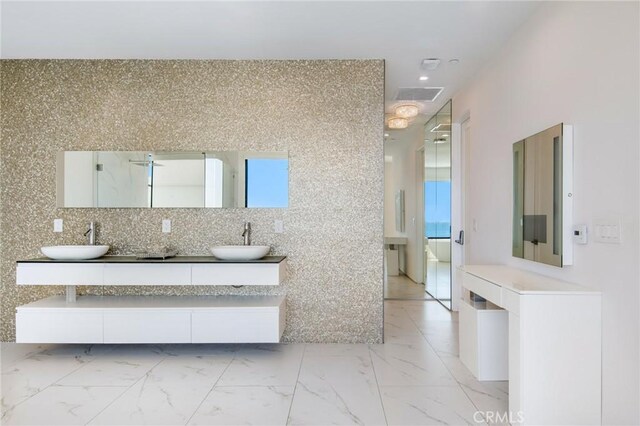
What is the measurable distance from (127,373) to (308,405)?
142 cm

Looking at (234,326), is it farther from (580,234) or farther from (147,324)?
(580,234)

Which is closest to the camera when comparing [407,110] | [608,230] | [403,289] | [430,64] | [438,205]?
[608,230]

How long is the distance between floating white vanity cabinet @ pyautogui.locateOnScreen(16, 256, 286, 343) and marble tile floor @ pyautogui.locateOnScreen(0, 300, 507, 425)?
0.71 ft

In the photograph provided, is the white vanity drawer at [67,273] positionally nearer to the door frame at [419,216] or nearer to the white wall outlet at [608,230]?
the white wall outlet at [608,230]

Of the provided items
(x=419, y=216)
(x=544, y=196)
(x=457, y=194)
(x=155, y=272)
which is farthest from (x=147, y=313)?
(x=419, y=216)

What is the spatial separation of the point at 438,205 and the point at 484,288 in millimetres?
2624

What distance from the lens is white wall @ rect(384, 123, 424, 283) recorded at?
5996 mm

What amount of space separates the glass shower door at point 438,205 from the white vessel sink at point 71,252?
378 centimetres

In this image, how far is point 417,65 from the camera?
3.54 metres

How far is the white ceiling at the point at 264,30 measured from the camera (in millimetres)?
2607

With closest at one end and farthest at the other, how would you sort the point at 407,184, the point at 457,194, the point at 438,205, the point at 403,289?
the point at 457,194 < the point at 438,205 < the point at 403,289 < the point at 407,184

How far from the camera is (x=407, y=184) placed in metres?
6.25

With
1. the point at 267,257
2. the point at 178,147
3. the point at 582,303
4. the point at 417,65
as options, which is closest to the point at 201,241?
the point at 267,257

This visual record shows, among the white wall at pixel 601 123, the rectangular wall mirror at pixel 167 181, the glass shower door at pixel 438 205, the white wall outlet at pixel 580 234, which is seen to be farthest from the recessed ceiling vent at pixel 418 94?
the white wall outlet at pixel 580 234
